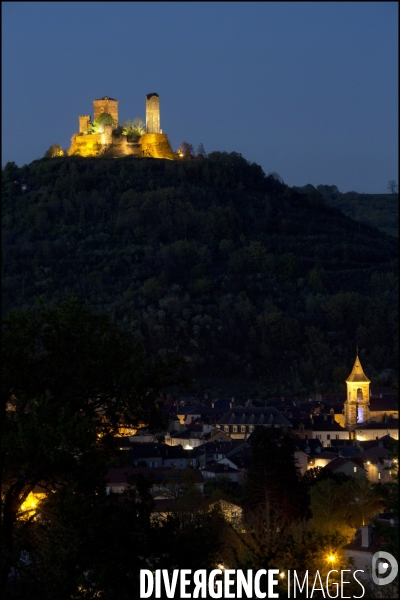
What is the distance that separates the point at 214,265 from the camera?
106m

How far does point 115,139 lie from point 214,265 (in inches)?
515

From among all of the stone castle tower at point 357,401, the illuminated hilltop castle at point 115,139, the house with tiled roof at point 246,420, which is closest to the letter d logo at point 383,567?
the house with tiled roof at point 246,420

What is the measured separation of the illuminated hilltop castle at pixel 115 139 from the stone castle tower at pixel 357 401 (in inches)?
1693

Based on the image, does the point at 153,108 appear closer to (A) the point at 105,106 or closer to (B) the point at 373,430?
(A) the point at 105,106

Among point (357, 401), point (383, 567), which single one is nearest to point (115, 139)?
point (357, 401)

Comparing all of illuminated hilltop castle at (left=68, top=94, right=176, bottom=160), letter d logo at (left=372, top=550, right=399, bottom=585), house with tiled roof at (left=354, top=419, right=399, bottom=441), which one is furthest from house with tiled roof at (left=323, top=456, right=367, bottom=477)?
illuminated hilltop castle at (left=68, top=94, right=176, bottom=160)

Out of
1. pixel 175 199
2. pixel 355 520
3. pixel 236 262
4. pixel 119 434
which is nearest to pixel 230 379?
pixel 236 262

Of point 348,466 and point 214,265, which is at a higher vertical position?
point 214,265

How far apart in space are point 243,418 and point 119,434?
156ft

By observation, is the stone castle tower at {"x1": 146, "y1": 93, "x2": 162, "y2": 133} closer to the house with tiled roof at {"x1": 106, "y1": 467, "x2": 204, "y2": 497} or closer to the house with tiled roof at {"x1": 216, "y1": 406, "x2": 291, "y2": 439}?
the house with tiled roof at {"x1": 216, "y1": 406, "x2": 291, "y2": 439}

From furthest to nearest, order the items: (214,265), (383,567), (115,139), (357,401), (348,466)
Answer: (115,139), (214,265), (357,401), (348,466), (383,567)

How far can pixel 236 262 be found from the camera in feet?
341

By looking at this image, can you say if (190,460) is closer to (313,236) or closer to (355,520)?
(355,520)

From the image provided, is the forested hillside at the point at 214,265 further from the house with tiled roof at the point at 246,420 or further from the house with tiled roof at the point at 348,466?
the house with tiled roof at the point at 348,466
